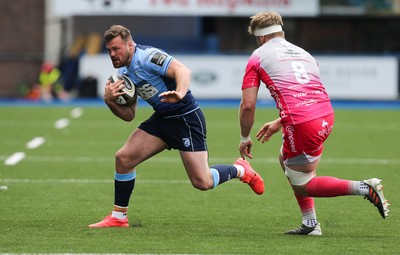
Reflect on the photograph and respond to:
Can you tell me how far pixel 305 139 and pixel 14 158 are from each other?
8225mm

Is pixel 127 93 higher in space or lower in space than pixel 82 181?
higher

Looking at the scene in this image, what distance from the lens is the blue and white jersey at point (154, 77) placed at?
30.0 feet

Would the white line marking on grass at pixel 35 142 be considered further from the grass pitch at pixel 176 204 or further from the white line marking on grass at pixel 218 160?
the white line marking on grass at pixel 218 160

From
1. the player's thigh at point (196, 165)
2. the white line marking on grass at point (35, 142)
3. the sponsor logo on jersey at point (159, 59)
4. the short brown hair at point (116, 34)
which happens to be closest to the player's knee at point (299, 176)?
the player's thigh at point (196, 165)

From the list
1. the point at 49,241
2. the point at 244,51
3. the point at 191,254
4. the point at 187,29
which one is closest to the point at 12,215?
the point at 49,241

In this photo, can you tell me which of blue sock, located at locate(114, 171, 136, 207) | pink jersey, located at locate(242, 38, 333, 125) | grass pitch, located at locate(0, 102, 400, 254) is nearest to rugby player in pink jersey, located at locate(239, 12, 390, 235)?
pink jersey, located at locate(242, 38, 333, 125)

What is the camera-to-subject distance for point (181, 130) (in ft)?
30.8

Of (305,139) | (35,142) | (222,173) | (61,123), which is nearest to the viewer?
(305,139)

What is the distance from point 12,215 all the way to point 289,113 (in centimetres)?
300

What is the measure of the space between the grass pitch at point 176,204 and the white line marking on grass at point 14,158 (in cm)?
10

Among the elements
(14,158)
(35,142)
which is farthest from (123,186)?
(35,142)

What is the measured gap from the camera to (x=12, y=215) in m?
10.1

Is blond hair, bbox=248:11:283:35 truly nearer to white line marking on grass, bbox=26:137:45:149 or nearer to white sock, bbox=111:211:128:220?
white sock, bbox=111:211:128:220

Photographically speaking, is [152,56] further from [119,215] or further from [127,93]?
[119,215]
